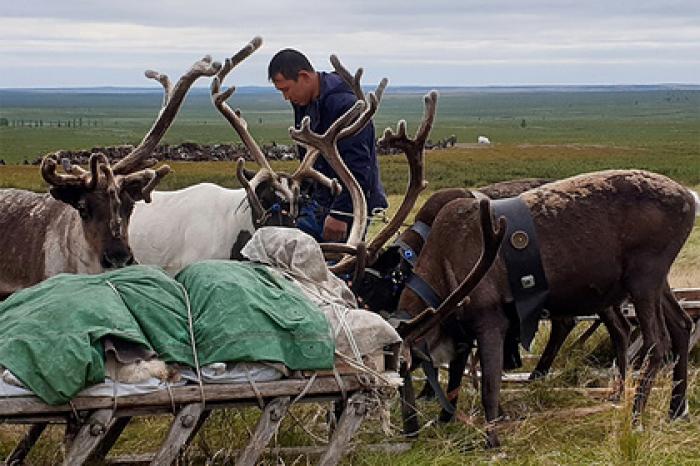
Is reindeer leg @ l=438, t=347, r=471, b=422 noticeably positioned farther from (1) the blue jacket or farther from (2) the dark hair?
(2) the dark hair

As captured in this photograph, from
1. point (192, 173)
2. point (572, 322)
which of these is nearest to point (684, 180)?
point (192, 173)

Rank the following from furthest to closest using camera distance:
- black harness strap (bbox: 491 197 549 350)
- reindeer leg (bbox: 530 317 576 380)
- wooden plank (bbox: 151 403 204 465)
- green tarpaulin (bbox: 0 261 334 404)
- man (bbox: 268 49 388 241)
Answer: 1. reindeer leg (bbox: 530 317 576 380)
2. man (bbox: 268 49 388 241)
3. black harness strap (bbox: 491 197 549 350)
4. wooden plank (bbox: 151 403 204 465)
5. green tarpaulin (bbox: 0 261 334 404)

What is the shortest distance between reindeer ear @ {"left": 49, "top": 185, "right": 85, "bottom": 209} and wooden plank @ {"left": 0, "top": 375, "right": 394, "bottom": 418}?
2.85m

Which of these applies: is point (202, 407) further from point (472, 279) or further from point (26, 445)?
point (472, 279)

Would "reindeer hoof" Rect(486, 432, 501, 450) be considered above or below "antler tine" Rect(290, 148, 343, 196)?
below

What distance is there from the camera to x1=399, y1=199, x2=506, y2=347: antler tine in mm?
6613

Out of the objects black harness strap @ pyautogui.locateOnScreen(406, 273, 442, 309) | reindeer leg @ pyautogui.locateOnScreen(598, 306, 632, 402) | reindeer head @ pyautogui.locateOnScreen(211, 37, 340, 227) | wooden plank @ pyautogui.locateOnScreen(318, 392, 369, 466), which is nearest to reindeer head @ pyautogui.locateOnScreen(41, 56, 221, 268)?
reindeer head @ pyautogui.locateOnScreen(211, 37, 340, 227)

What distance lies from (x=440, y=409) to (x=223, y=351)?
281 centimetres

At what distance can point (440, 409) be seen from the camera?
777 centimetres

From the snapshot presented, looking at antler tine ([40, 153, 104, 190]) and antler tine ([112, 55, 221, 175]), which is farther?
antler tine ([112, 55, 221, 175])

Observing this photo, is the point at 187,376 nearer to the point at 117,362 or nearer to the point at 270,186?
the point at 117,362

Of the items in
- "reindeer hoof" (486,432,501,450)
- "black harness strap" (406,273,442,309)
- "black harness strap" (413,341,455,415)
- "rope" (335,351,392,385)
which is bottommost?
"reindeer hoof" (486,432,501,450)

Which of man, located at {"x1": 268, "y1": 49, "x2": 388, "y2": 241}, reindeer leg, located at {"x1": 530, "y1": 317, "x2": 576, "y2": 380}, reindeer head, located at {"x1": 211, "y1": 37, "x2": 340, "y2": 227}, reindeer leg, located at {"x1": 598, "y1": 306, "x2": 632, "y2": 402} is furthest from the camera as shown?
reindeer leg, located at {"x1": 530, "y1": 317, "x2": 576, "y2": 380}

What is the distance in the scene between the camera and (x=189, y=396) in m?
5.23
